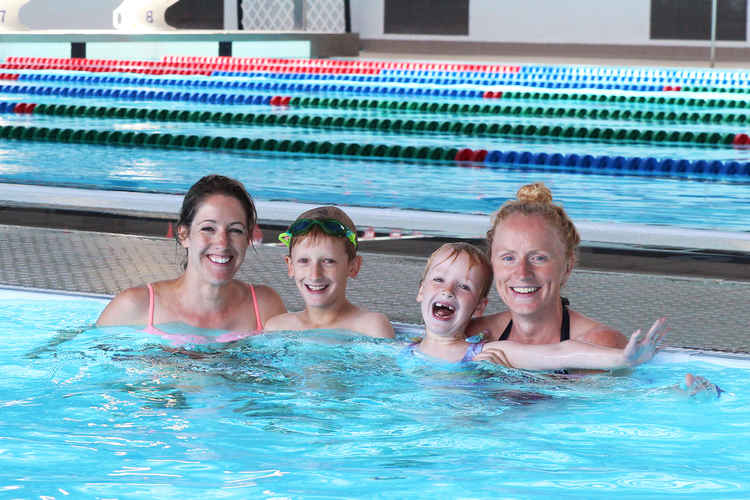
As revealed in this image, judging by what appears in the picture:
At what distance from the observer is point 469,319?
11.0 feet

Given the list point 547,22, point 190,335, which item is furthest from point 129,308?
point 547,22

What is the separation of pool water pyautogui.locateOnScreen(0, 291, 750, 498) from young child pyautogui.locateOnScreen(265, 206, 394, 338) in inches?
2.2

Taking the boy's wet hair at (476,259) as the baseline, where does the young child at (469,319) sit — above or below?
below

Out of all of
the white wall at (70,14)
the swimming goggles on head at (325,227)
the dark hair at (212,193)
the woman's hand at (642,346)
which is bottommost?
Answer: the woman's hand at (642,346)

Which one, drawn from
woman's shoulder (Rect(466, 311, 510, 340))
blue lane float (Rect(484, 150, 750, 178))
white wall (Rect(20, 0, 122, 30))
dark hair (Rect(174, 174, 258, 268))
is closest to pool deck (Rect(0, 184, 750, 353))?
woman's shoulder (Rect(466, 311, 510, 340))

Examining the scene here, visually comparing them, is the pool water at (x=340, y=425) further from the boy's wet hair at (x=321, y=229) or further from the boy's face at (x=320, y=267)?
the boy's wet hair at (x=321, y=229)

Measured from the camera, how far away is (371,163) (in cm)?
859

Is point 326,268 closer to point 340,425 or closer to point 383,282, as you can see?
point 340,425

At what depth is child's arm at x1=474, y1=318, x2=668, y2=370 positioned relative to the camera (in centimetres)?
297

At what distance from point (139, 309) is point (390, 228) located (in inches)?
88.3

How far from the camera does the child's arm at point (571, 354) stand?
117 inches

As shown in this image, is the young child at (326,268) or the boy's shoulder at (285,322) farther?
the boy's shoulder at (285,322)

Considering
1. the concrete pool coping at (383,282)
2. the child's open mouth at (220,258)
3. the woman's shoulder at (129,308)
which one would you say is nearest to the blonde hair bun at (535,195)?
the concrete pool coping at (383,282)

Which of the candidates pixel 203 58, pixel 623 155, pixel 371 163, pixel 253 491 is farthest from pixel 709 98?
pixel 253 491
